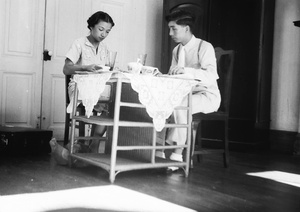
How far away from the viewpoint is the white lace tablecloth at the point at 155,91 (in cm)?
245

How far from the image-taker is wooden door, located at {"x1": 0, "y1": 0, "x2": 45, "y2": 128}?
442cm

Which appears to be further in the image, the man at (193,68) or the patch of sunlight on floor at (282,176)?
the man at (193,68)

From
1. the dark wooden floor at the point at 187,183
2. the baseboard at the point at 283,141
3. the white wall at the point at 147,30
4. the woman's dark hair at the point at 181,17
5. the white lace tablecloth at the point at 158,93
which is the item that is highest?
the white wall at the point at 147,30

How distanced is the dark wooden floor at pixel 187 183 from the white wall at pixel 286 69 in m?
1.25

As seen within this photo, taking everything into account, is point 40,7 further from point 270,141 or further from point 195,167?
point 270,141

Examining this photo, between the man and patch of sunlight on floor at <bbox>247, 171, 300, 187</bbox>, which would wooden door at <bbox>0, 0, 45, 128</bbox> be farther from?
patch of sunlight on floor at <bbox>247, 171, 300, 187</bbox>

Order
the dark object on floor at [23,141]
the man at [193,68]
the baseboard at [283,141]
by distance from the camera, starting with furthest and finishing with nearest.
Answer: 1. the baseboard at [283,141]
2. the dark object on floor at [23,141]
3. the man at [193,68]

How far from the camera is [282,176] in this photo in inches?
114

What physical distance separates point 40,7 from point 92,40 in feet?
4.54

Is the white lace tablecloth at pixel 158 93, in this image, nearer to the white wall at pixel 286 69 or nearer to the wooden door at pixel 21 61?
the white wall at pixel 286 69

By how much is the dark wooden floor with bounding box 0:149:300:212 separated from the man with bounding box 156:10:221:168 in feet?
0.99

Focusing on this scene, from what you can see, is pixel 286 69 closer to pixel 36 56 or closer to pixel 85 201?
pixel 36 56

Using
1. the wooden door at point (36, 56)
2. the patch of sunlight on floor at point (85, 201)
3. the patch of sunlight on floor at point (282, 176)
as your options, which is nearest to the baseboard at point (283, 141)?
the patch of sunlight on floor at point (282, 176)

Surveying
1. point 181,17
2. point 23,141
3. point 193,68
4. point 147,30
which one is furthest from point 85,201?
point 147,30
